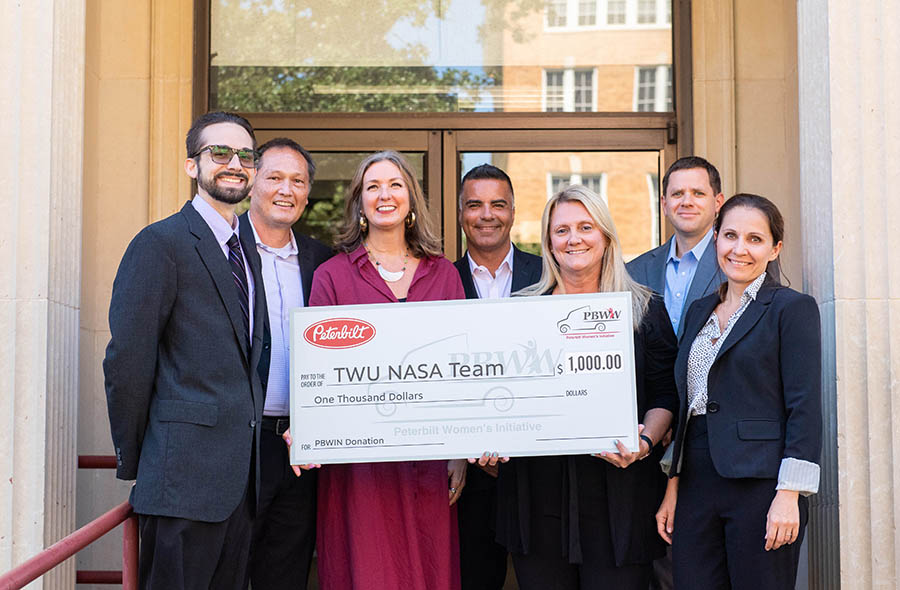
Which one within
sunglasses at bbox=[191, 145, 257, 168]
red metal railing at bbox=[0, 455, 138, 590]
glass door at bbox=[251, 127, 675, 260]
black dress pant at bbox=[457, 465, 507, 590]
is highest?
glass door at bbox=[251, 127, 675, 260]

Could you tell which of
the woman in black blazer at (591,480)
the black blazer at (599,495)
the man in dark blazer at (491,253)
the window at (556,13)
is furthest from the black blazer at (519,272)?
the window at (556,13)

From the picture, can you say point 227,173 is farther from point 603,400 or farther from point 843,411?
point 843,411

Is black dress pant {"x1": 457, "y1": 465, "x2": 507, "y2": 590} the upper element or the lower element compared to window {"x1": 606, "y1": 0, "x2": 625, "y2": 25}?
lower

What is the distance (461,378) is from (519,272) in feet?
4.49

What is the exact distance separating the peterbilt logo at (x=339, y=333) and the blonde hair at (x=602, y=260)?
2.37 ft

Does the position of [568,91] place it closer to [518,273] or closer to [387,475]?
[518,273]

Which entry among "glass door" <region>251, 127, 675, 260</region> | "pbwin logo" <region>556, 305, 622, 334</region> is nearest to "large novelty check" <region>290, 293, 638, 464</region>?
"pbwin logo" <region>556, 305, 622, 334</region>

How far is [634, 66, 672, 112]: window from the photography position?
617 centimetres

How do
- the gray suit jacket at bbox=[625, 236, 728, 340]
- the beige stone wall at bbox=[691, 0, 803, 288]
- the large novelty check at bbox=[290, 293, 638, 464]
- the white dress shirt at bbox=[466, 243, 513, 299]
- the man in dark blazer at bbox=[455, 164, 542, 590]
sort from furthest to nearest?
the beige stone wall at bbox=[691, 0, 803, 288], the white dress shirt at bbox=[466, 243, 513, 299], the man in dark blazer at bbox=[455, 164, 542, 590], the gray suit jacket at bbox=[625, 236, 728, 340], the large novelty check at bbox=[290, 293, 638, 464]

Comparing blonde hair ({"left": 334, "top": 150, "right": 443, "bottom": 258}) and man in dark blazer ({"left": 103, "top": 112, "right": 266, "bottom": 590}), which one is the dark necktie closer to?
man in dark blazer ({"left": 103, "top": 112, "right": 266, "bottom": 590})

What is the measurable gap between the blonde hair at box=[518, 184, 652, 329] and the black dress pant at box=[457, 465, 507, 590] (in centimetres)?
106

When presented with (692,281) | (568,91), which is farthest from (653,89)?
(692,281)

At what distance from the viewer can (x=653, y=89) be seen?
618 cm

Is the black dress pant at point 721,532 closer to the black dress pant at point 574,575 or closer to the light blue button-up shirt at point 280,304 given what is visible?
the black dress pant at point 574,575
